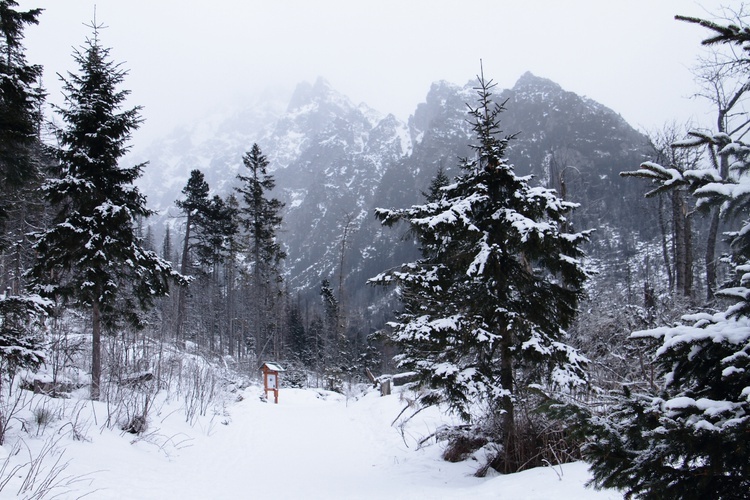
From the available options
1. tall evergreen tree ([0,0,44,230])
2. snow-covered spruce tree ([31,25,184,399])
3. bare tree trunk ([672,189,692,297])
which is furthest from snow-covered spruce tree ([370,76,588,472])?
bare tree trunk ([672,189,692,297])

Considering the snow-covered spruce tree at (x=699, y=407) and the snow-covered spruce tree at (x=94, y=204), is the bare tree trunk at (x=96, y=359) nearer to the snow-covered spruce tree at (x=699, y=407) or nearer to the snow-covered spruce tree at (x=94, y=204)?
the snow-covered spruce tree at (x=94, y=204)

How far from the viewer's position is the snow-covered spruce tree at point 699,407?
1746mm

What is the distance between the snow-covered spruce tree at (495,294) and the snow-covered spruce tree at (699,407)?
13.9 feet

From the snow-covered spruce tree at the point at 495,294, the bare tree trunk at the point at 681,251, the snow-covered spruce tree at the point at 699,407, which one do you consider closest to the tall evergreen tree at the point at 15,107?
the snow-covered spruce tree at the point at 495,294

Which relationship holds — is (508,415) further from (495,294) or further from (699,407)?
(699,407)

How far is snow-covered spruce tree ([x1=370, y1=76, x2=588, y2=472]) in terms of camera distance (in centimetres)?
682

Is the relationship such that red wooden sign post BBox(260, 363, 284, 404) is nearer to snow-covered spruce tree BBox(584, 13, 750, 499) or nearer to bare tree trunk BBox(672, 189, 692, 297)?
bare tree trunk BBox(672, 189, 692, 297)

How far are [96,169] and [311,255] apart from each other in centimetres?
14743

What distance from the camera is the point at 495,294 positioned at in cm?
771

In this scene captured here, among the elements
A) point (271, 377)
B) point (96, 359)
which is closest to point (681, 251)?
point (271, 377)

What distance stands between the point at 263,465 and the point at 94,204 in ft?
28.0

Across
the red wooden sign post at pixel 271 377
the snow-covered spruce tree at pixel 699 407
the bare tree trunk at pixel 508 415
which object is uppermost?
the snow-covered spruce tree at pixel 699 407

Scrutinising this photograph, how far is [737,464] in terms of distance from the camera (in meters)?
1.71

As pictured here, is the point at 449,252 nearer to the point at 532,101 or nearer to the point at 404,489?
the point at 404,489
